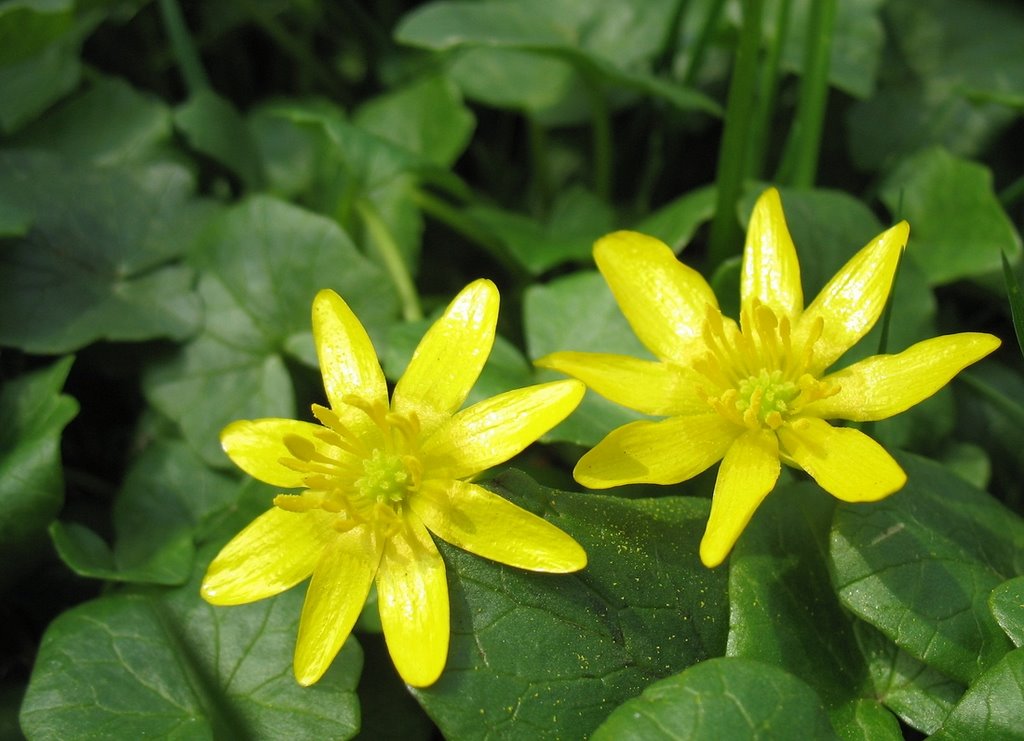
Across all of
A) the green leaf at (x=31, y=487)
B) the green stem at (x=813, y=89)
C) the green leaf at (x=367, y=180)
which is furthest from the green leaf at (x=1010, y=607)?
the green leaf at (x=31, y=487)

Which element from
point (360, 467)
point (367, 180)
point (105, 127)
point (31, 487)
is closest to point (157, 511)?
point (31, 487)

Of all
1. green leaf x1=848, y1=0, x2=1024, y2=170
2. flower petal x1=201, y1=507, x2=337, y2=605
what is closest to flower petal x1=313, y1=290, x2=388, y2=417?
flower petal x1=201, y1=507, x2=337, y2=605

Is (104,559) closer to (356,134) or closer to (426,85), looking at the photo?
(356,134)

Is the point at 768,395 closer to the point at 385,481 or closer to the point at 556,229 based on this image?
the point at 385,481

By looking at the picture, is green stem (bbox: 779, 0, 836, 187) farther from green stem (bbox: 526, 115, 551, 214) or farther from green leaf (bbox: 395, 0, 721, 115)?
green stem (bbox: 526, 115, 551, 214)

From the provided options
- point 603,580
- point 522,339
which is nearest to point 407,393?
point 603,580

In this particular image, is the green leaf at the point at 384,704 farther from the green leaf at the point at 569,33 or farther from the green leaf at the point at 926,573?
the green leaf at the point at 569,33
